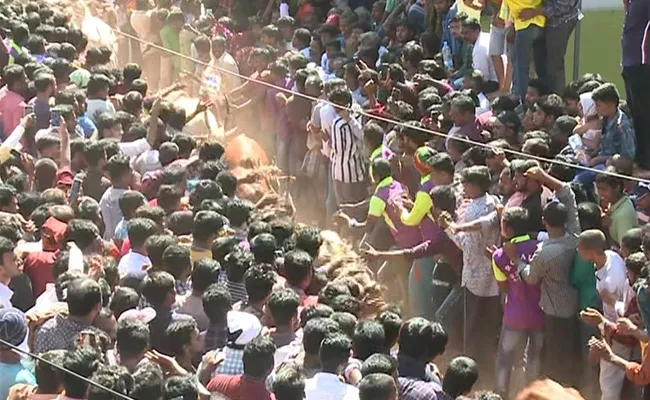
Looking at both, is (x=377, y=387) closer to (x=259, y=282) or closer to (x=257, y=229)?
(x=259, y=282)

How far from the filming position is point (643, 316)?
19.6 ft

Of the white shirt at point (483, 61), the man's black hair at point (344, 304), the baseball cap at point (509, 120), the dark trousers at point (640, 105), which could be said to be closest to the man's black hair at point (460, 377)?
the man's black hair at point (344, 304)

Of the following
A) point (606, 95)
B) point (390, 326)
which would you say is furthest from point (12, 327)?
point (606, 95)

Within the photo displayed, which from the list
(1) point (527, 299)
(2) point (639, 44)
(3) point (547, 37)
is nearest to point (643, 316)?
(1) point (527, 299)

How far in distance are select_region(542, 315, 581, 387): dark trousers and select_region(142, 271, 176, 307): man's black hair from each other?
7.38ft

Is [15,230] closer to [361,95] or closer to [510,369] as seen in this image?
[510,369]

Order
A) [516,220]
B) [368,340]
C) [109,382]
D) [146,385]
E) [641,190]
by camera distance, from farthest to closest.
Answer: [641,190], [516,220], [368,340], [146,385], [109,382]

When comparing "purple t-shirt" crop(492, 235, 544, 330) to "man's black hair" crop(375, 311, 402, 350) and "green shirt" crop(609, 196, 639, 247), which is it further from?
"man's black hair" crop(375, 311, 402, 350)

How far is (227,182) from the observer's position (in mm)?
8047

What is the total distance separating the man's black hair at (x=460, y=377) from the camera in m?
5.36

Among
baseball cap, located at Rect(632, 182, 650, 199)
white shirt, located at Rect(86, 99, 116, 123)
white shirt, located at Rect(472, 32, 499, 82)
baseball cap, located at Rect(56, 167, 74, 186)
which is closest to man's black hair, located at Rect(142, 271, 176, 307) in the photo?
baseball cap, located at Rect(56, 167, 74, 186)

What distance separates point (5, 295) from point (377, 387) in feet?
7.58

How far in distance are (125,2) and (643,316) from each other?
10389 millimetres

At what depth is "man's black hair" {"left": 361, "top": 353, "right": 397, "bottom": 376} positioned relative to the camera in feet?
17.1
